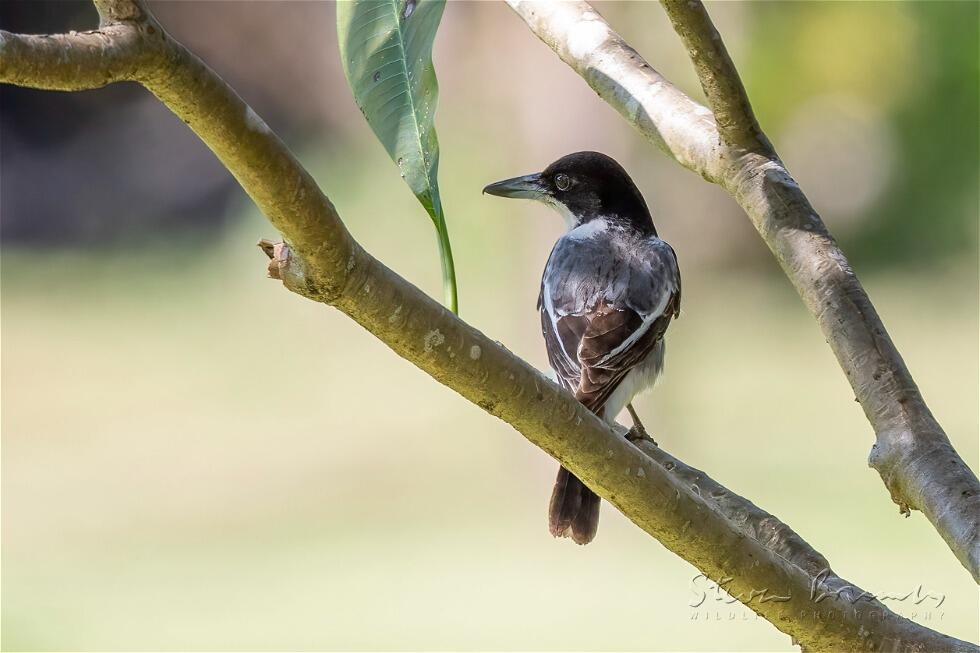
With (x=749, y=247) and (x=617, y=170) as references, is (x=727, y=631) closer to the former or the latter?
(x=617, y=170)

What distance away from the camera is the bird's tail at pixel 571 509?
1.65 metres

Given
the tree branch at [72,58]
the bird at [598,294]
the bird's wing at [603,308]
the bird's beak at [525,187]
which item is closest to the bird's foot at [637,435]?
the bird at [598,294]

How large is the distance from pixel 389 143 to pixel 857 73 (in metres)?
8.43

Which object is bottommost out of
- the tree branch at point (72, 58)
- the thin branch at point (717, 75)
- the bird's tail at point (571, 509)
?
the tree branch at point (72, 58)

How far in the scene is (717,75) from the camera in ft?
4.14

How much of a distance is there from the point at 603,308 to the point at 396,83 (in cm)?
117

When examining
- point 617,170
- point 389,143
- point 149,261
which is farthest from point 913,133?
point 389,143

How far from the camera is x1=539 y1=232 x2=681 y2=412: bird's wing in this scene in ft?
6.40

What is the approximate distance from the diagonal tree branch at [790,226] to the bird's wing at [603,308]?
22.6 inches

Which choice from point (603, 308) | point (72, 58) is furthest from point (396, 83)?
point (603, 308)

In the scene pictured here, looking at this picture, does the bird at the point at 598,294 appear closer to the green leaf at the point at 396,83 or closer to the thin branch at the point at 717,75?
the thin branch at the point at 717,75

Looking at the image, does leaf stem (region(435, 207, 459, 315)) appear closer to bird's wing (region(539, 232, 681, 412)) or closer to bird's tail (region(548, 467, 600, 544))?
bird's tail (region(548, 467, 600, 544))

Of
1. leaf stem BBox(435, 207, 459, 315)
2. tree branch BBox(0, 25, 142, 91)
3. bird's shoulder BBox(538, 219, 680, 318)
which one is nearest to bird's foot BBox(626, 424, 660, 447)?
bird's shoulder BBox(538, 219, 680, 318)

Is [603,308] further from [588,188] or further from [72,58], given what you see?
[72,58]
